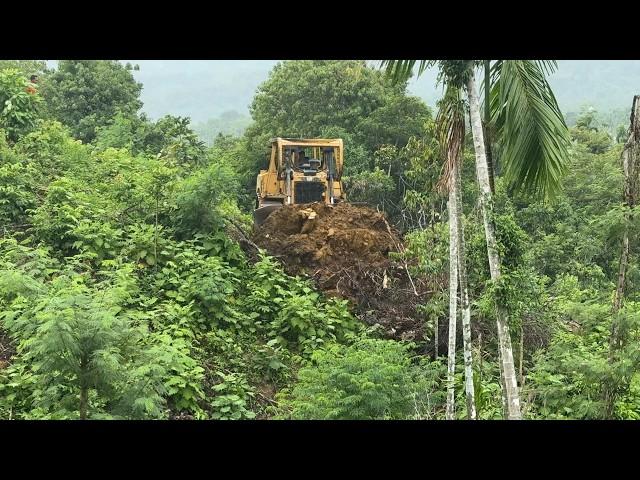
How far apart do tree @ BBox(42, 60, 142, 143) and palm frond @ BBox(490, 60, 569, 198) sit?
2059 cm

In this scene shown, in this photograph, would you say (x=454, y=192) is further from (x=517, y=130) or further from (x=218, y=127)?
(x=218, y=127)

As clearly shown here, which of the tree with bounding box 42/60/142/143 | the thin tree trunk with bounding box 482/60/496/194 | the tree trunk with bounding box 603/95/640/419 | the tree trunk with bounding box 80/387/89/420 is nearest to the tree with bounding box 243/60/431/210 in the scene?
the tree with bounding box 42/60/142/143

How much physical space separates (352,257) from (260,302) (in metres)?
2.53

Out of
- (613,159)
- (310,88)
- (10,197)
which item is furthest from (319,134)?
(10,197)

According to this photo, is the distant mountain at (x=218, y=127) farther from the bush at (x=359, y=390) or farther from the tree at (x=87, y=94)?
the bush at (x=359, y=390)

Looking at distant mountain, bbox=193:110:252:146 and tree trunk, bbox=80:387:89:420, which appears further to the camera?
distant mountain, bbox=193:110:252:146

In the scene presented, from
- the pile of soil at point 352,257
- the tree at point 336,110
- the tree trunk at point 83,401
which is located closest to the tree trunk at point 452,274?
the pile of soil at point 352,257

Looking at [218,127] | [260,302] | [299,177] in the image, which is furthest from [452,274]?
[218,127]

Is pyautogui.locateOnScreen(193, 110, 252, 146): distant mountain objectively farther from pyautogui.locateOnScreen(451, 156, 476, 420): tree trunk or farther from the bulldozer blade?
pyautogui.locateOnScreen(451, 156, 476, 420): tree trunk

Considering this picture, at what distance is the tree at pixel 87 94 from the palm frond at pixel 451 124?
19.9 meters

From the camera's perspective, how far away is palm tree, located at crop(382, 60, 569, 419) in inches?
297

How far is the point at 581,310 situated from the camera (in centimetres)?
1066

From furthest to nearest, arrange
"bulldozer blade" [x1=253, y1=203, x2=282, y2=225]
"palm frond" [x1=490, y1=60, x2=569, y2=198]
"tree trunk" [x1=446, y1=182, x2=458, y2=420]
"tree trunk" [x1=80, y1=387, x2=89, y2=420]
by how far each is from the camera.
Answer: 1. "bulldozer blade" [x1=253, y1=203, x2=282, y2=225]
2. "tree trunk" [x1=446, y1=182, x2=458, y2=420]
3. "palm frond" [x1=490, y1=60, x2=569, y2=198]
4. "tree trunk" [x1=80, y1=387, x2=89, y2=420]

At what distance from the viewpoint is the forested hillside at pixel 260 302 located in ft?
25.2
